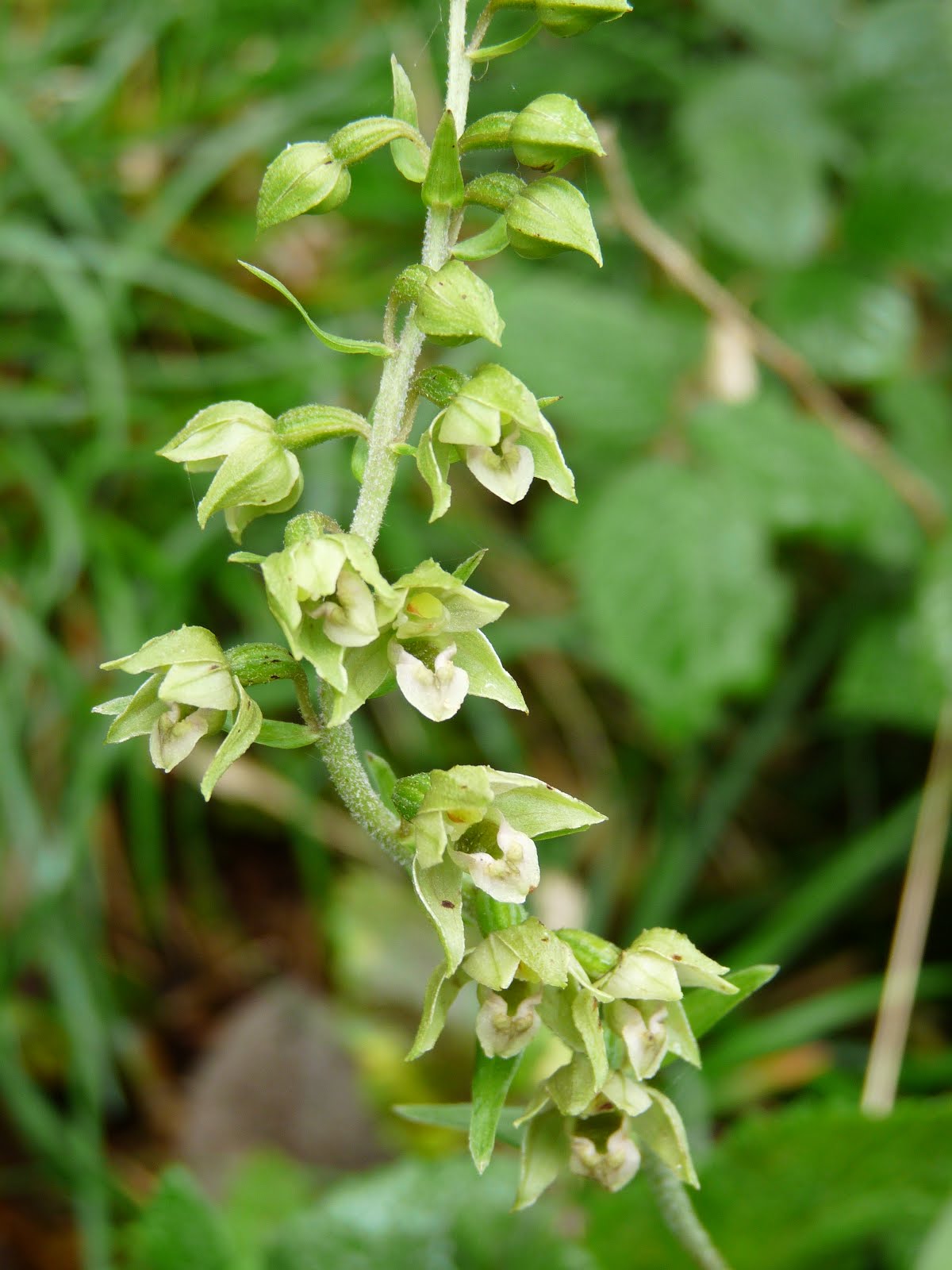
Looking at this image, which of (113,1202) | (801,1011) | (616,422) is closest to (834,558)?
(616,422)

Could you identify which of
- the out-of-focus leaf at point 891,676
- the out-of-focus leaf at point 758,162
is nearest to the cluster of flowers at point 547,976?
the out-of-focus leaf at point 891,676

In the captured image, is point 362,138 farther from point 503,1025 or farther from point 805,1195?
point 805,1195

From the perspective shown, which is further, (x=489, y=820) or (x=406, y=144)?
(x=406, y=144)

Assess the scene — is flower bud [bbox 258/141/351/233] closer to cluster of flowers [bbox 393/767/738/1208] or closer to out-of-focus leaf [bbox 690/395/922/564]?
cluster of flowers [bbox 393/767/738/1208]

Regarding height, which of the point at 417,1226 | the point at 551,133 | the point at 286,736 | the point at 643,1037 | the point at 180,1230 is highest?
the point at 551,133

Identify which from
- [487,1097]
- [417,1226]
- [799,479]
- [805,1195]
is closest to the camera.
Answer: [487,1097]

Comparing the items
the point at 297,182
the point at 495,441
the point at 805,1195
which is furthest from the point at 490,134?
the point at 805,1195

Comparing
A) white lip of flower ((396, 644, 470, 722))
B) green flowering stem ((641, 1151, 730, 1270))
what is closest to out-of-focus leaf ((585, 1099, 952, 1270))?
green flowering stem ((641, 1151, 730, 1270))
